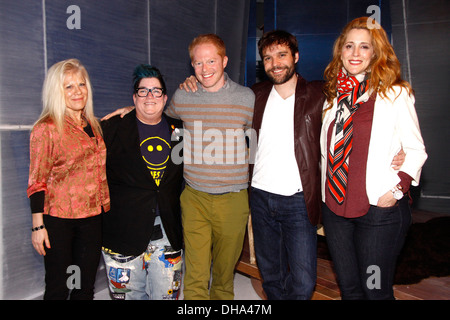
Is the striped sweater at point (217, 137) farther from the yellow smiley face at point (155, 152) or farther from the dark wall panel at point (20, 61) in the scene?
the dark wall panel at point (20, 61)

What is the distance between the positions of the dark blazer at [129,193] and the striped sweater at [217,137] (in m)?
0.18

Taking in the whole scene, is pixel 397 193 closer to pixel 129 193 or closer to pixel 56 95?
pixel 129 193

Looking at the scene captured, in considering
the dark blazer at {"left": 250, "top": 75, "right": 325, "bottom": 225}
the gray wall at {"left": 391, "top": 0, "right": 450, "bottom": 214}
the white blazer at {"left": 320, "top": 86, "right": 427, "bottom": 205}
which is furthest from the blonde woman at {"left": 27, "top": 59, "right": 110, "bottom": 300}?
the gray wall at {"left": 391, "top": 0, "right": 450, "bottom": 214}

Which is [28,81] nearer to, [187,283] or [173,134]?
[173,134]

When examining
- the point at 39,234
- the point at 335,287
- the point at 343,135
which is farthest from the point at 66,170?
the point at 335,287

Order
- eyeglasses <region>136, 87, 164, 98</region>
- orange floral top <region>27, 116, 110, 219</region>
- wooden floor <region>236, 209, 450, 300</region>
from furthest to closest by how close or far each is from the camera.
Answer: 1. wooden floor <region>236, 209, 450, 300</region>
2. eyeglasses <region>136, 87, 164, 98</region>
3. orange floral top <region>27, 116, 110, 219</region>

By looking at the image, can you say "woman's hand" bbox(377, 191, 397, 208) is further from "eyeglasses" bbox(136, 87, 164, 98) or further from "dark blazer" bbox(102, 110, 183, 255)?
"eyeglasses" bbox(136, 87, 164, 98)

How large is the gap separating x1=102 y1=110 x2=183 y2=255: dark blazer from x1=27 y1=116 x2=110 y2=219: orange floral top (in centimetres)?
13

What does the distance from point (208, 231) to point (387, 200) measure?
1.14 m

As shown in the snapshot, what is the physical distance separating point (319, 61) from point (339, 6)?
870 millimetres

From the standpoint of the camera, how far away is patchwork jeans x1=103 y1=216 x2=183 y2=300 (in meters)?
2.21

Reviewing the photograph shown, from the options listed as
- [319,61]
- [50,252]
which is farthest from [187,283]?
[319,61]

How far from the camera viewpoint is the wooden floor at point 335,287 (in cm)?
294

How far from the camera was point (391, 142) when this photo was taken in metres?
1.84
